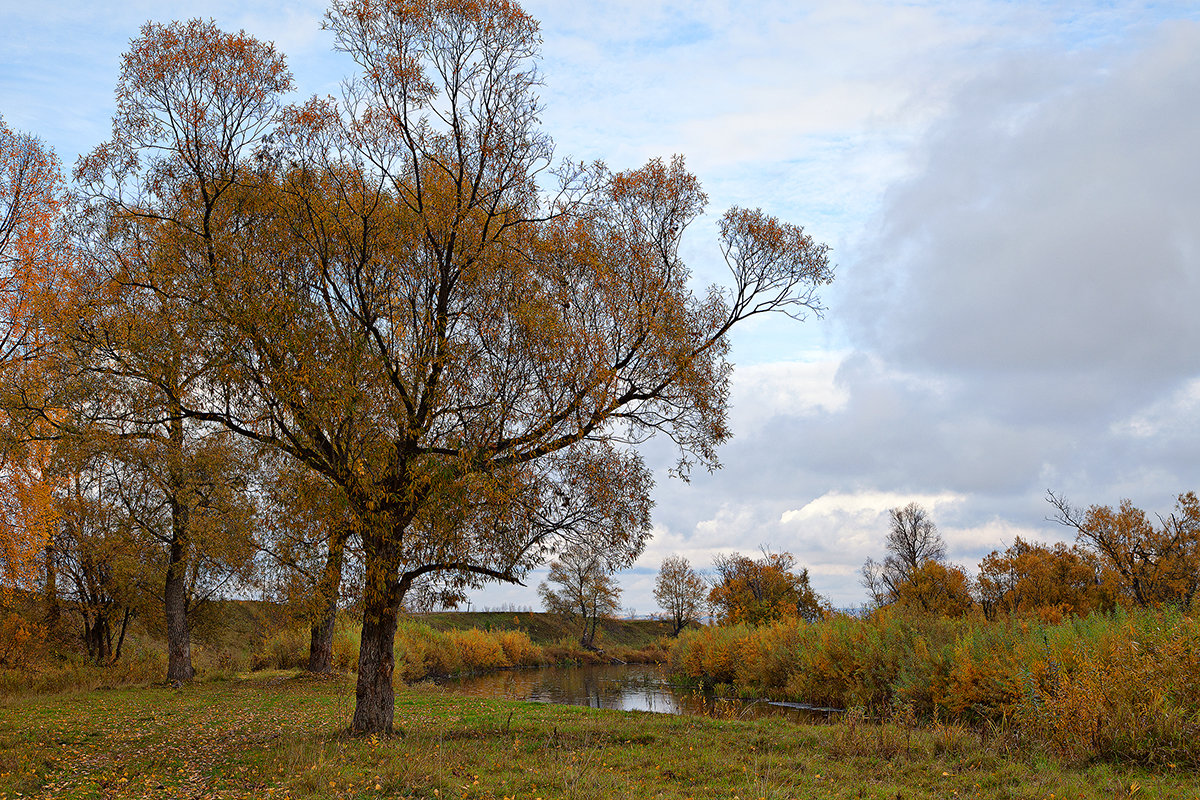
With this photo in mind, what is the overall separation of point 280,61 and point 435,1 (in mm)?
3054

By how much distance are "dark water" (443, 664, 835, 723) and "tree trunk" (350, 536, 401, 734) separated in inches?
353

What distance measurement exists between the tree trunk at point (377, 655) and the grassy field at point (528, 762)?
0.50 metres

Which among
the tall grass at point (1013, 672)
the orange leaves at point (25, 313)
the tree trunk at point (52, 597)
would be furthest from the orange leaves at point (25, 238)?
the tall grass at point (1013, 672)

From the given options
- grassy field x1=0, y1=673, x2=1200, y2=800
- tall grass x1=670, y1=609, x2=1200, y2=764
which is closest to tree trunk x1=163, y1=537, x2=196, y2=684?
grassy field x1=0, y1=673, x2=1200, y2=800

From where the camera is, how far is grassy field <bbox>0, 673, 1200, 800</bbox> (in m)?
8.59

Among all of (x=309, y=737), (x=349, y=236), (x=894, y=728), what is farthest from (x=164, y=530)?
(x=894, y=728)

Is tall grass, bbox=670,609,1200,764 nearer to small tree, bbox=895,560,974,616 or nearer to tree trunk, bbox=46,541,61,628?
small tree, bbox=895,560,974,616

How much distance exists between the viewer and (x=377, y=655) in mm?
12664

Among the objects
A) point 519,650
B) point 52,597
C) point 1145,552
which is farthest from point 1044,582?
point 52,597

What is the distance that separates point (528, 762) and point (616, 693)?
74.3 ft

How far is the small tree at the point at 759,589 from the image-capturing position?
45750 mm

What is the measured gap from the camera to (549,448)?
39.3ft

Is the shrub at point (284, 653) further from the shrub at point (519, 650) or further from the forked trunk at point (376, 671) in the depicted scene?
the forked trunk at point (376, 671)

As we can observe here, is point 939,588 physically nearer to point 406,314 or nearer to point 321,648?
point 321,648
